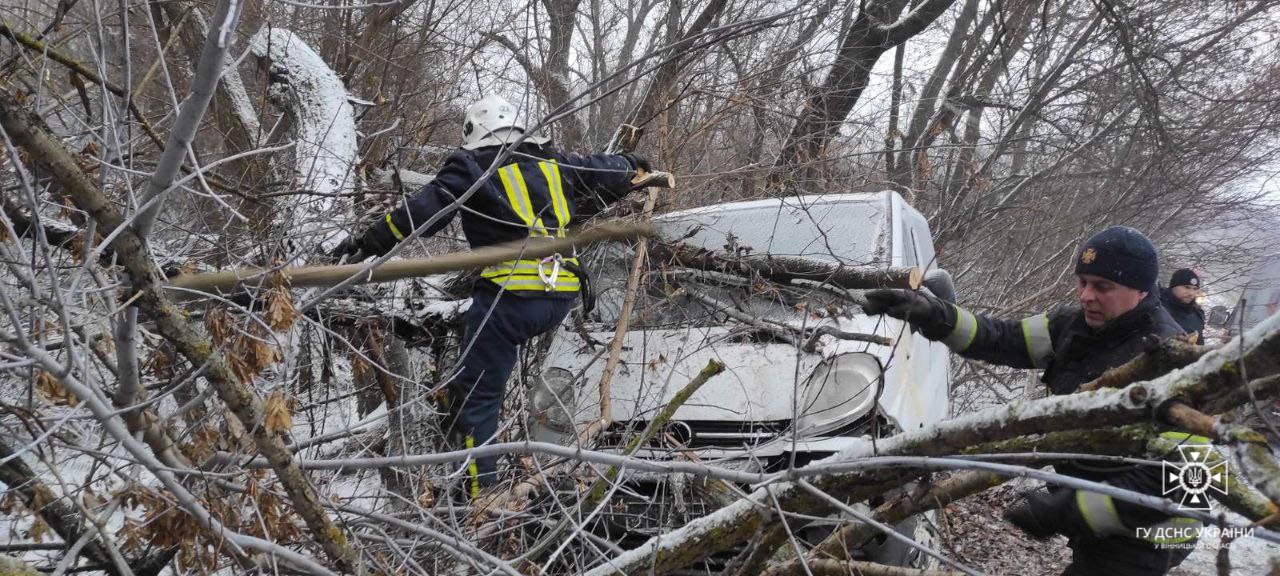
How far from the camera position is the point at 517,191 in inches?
134

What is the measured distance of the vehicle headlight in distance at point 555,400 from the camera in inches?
128

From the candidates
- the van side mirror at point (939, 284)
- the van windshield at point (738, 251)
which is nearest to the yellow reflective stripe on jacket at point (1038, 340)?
the van side mirror at point (939, 284)

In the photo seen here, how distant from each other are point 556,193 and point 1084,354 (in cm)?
207

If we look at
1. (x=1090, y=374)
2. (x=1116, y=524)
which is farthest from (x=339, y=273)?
(x=1090, y=374)

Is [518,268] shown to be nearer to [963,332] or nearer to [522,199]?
[522,199]

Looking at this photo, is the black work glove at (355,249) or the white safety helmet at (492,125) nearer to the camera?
the black work glove at (355,249)

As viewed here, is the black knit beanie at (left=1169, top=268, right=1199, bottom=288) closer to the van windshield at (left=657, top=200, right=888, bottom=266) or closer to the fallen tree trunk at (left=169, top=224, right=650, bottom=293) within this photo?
the van windshield at (left=657, top=200, right=888, bottom=266)

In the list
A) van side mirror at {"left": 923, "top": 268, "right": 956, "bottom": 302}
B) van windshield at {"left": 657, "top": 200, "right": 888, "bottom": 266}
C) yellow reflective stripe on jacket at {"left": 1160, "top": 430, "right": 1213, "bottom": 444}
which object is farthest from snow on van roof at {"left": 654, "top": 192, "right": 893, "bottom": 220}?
yellow reflective stripe on jacket at {"left": 1160, "top": 430, "right": 1213, "bottom": 444}

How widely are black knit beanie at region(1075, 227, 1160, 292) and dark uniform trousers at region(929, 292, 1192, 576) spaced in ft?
0.22

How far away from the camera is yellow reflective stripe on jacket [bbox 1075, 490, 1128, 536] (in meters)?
1.96

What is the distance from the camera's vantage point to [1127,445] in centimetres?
175

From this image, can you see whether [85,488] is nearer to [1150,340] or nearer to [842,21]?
[1150,340]

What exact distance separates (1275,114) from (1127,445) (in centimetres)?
912

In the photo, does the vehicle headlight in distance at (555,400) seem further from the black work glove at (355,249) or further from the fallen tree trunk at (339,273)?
the fallen tree trunk at (339,273)
